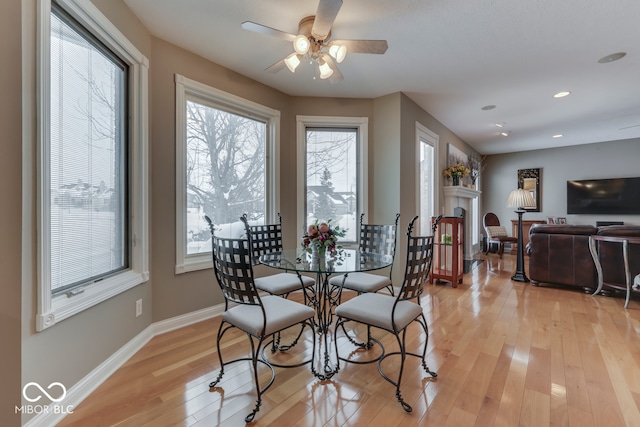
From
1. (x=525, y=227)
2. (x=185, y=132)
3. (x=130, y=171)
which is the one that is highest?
(x=185, y=132)

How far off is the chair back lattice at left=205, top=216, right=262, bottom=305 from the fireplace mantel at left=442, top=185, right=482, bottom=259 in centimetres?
447

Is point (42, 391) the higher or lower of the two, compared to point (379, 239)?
lower

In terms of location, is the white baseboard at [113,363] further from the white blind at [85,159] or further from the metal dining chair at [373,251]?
the metal dining chair at [373,251]

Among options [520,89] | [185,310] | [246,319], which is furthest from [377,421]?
[520,89]

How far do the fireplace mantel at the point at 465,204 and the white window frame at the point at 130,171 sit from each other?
4.69 metres

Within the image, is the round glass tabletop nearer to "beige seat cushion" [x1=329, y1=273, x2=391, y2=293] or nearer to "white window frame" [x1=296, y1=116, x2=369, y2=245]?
A: "beige seat cushion" [x1=329, y1=273, x2=391, y2=293]

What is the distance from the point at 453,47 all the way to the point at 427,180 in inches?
91.9

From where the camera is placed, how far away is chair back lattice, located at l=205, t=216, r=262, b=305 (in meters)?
1.50

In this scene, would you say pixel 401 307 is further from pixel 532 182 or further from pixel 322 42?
pixel 532 182

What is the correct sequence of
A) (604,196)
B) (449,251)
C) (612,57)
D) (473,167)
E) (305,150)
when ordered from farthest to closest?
(473,167) → (604,196) → (449,251) → (305,150) → (612,57)

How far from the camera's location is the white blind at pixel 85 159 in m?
1.59

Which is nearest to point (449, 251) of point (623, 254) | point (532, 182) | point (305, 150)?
point (623, 254)

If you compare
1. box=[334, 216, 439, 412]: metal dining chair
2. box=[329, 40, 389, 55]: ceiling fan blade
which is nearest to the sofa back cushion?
box=[334, 216, 439, 412]: metal dining chair

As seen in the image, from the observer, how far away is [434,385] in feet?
5.73
